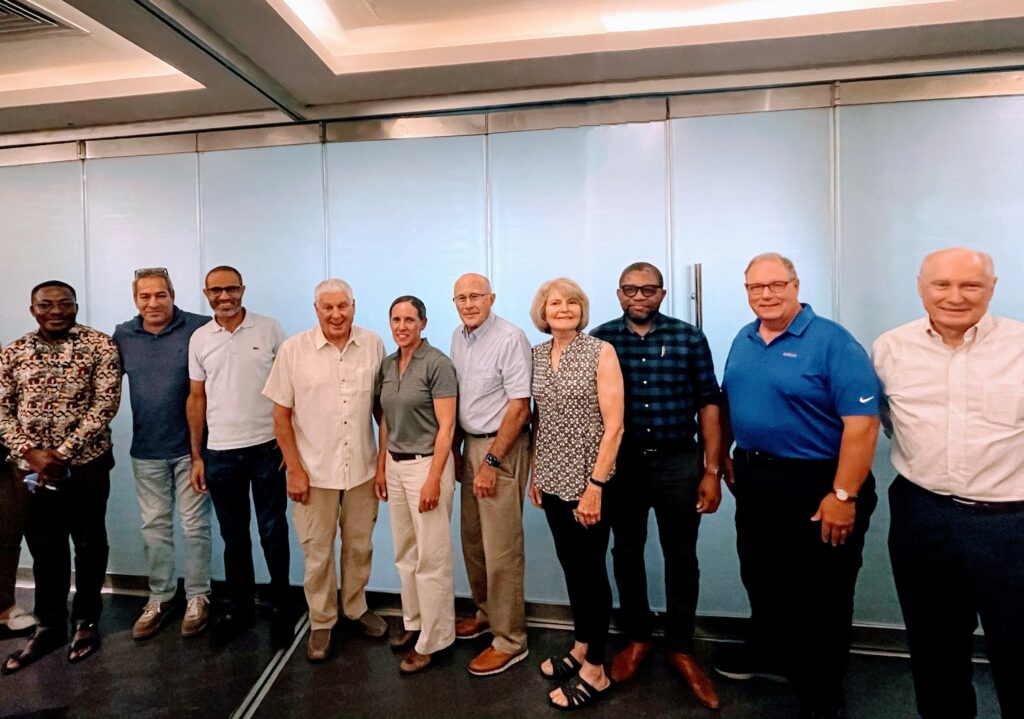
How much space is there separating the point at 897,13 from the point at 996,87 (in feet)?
2.56

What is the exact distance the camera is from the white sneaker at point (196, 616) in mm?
3029

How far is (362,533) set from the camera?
9.37ft

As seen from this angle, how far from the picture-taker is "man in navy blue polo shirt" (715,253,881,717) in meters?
2.05

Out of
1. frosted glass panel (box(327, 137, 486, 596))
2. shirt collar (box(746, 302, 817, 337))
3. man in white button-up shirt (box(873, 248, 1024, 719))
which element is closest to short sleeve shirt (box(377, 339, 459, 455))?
frosted glass panel (box(327, 137, 486, 596))

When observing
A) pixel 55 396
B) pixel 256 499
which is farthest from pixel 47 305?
pixel 256 499

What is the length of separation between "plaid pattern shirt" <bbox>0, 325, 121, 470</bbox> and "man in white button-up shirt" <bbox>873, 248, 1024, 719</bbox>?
11.9 ft

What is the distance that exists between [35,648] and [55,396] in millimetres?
1298

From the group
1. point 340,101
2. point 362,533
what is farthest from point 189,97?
point 362,533

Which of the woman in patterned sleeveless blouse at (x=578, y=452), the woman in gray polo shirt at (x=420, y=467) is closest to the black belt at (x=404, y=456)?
the woman in gray polo shirt at (x=420, y=467)

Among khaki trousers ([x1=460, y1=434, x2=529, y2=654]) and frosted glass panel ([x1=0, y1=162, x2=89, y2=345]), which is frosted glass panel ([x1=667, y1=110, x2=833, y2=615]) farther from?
frosted glass panel ([x1=0, y1=162, x2=89, y2=345])

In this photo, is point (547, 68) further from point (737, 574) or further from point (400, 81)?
point (737, 574)

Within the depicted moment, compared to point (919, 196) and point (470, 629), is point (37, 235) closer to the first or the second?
point (470, 629)

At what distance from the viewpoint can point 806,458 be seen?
85.0 inches

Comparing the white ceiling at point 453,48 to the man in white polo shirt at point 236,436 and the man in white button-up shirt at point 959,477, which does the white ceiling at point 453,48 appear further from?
the man in white button-up shirt at point 959,477
